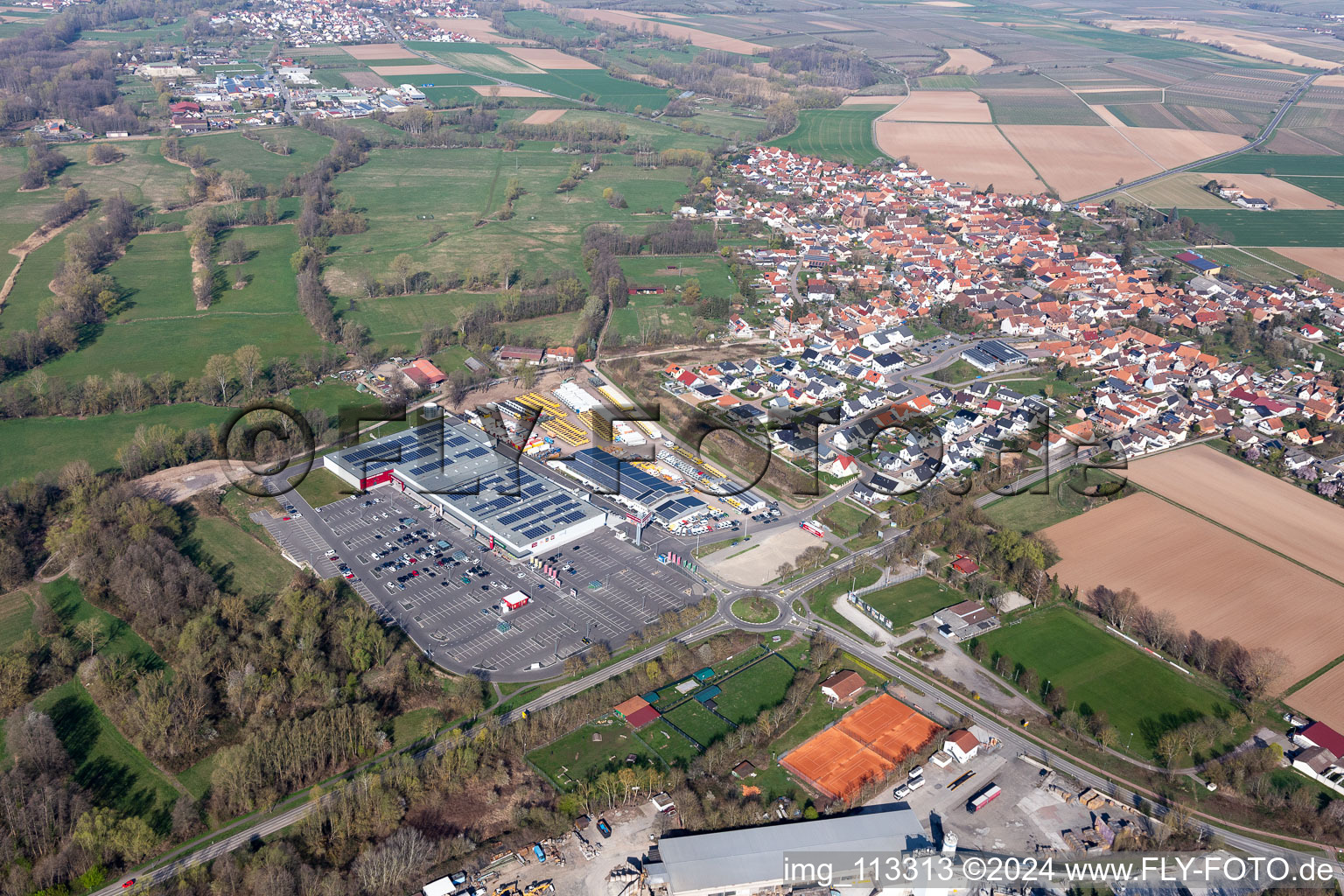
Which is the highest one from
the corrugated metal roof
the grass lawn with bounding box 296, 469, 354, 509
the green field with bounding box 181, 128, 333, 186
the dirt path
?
the green field with bounding box 181, 128, 333, 186

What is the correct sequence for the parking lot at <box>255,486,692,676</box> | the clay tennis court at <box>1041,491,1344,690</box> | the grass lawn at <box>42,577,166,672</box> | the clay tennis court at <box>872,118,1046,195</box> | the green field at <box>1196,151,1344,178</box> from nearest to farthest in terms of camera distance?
the grass lawn at <box>42,577,166,672</box> → the parking lot at <box>255,486,692,676</box> → the clay tennis court at <box>1041,491,1344,690</box> → the clay tennis court at <box>872,118,1046,195</box> → the green field at <box>1196,151,1344,178</box>

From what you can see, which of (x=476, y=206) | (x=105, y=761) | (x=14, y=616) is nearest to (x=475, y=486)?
(x=14, y=616)

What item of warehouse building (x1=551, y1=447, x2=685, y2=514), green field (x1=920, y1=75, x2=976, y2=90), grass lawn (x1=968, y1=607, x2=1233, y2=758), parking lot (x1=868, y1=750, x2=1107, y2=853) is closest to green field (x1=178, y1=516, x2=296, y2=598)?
warehouse building (x1=551, y1=447, x2=685, y2=514)

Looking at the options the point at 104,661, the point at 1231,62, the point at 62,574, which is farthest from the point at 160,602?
the point at 1231,62

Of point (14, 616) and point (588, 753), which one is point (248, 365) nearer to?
point (14, 616)

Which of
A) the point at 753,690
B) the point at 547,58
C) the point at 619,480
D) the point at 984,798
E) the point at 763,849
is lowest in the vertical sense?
the point at 753,690

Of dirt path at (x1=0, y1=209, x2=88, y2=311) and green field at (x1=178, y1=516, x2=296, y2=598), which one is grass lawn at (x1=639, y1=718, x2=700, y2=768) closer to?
green field at (x1=178, y1=516, x2=296, y2=598)

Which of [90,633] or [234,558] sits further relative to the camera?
[234,558]

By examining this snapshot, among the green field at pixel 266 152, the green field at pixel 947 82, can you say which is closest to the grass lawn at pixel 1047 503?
the green field at pixel 266 152
